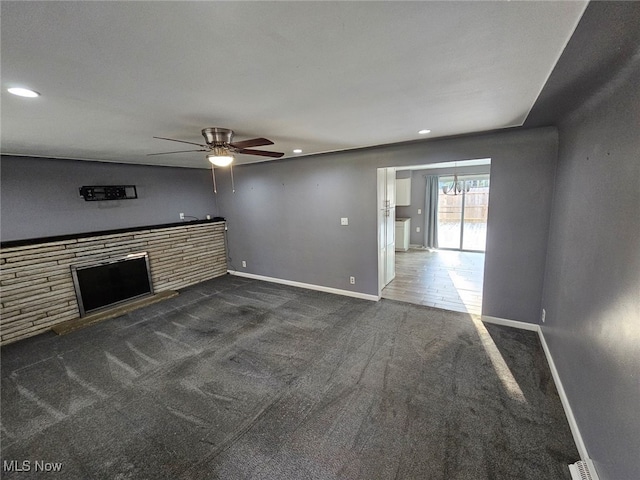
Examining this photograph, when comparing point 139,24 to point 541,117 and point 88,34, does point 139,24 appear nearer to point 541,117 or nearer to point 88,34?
point 88,34

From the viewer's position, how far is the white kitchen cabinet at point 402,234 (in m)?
7.28

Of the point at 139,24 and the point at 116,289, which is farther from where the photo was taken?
the point at 116,289

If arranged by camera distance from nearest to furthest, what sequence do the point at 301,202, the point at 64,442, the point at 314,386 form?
the point at 64,442
the point at 314,386
the point at 301,202

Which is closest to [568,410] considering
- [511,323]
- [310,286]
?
[511,323]

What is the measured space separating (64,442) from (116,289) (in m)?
2.81

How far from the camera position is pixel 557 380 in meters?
2.22

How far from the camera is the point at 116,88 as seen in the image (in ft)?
5.05

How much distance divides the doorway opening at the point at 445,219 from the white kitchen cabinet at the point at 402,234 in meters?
0.03

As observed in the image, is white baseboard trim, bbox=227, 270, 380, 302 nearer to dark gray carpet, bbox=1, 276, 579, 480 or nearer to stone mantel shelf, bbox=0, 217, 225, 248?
dark gray carpet, bbox=1, 276, 579, 480

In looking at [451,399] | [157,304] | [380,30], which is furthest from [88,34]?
[157,304]

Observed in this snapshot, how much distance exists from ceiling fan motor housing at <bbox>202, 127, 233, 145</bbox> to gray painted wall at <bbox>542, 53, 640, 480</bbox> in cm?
272

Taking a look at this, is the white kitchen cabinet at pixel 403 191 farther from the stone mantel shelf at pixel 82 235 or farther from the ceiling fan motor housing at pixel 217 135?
the ceiling fan motor housing at pixel 217 135

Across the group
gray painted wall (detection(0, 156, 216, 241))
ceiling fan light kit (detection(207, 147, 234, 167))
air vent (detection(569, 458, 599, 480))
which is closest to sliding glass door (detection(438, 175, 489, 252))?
air vent (detection(569, 458, 599, 480))

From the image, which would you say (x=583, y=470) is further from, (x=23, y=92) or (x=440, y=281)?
(x=23, y=92)
